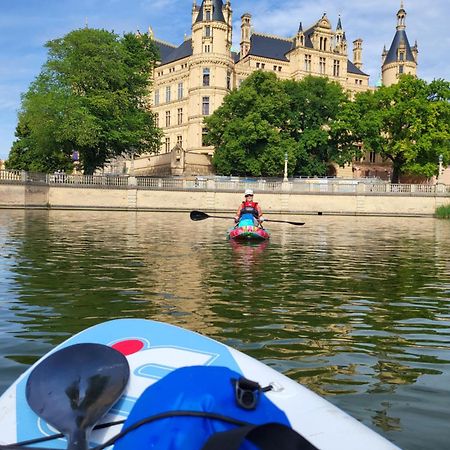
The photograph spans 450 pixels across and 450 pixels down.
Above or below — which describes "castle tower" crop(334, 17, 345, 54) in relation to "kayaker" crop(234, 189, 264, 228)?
above

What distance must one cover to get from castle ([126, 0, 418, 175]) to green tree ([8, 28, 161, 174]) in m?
16.5

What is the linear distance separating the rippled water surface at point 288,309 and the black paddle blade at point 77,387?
6.28 feet

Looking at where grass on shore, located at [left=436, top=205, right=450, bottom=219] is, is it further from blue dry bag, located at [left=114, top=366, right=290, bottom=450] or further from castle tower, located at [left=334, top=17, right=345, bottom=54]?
blue dry bag, located at [left=114, top=366, right=290, bottom=450]

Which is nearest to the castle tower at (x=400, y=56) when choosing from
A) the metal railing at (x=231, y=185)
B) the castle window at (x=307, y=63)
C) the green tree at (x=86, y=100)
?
the castle window at (x=307, y=63)

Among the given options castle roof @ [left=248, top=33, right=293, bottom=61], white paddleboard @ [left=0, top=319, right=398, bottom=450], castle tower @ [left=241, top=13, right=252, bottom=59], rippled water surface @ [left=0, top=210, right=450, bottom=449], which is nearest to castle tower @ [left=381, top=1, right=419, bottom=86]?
castle roof @ [left=248, top=33, right=293, bottom=61]

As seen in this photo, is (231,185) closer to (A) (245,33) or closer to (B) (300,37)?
(B) (300,37)

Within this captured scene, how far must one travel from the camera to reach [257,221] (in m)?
16.0

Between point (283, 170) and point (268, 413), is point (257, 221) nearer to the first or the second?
point (268, 413)

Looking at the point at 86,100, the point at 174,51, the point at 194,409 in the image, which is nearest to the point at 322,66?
the point at 174,51

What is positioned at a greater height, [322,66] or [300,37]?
[300,37]

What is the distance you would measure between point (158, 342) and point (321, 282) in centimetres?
656

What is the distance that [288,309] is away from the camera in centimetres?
697

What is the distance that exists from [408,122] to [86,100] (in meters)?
31.8

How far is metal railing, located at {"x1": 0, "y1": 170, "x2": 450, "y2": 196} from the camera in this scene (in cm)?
4056
